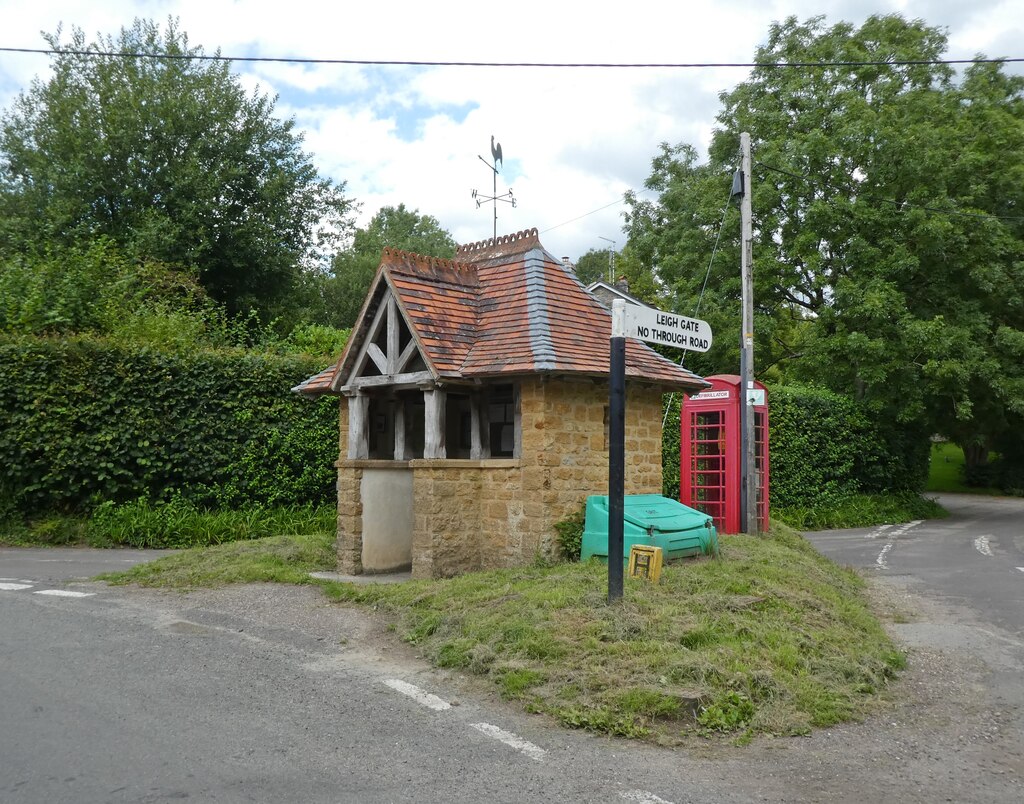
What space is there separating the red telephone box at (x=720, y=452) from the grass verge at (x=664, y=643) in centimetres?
404

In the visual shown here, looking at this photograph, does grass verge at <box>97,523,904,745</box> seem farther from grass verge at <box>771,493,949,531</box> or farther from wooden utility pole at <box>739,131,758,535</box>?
grass verge at <box>771,493,949,531</box>

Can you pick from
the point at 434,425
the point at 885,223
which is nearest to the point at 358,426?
the point at 434,425

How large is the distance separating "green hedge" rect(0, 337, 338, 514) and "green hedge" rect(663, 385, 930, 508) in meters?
8.40

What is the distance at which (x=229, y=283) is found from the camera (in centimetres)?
2725

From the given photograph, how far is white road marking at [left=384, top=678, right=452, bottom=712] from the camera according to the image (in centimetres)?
594

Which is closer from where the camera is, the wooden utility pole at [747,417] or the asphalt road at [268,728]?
the asphalt road at [268,728]

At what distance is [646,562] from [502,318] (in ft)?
13.5

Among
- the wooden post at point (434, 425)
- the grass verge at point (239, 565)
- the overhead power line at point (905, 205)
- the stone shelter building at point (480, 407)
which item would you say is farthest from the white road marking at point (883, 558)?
the overhead power line at point (905, 205)

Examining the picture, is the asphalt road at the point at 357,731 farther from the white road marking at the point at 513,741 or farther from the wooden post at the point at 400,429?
the wooden post at the point at 400,429

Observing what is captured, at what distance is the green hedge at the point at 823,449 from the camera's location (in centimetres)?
2128

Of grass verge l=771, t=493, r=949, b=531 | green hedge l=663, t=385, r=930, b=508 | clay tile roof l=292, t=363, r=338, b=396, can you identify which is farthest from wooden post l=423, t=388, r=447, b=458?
grass verge l=771, t=493, r=949, b=531

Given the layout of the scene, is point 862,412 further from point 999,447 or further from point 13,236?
point 13,236

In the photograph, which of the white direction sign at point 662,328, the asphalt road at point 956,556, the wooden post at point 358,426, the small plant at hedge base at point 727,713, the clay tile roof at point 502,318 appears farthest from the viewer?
the wooden post at point 358,426

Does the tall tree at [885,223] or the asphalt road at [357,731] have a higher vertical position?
the tall tree at [885,223]
